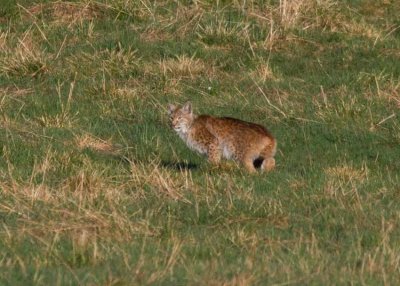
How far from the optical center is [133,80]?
616 inches

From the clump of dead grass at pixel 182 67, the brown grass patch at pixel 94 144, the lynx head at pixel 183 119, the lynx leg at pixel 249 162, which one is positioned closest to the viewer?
the lynx leg at pixel 249 162

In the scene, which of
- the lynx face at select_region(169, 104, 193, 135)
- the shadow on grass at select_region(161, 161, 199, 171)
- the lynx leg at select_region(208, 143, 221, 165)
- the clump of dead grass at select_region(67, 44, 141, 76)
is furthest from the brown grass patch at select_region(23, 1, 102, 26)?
the lynx leg at select_region(208, 143, 221, 165)

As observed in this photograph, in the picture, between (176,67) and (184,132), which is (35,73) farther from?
(184,132)

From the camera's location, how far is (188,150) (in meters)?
12.9

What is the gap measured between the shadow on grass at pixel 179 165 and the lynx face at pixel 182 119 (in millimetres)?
320

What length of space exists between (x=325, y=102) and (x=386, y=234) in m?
5.70

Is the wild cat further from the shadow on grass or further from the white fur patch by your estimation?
the shadow on grass

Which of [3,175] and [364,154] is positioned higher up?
[364,154]

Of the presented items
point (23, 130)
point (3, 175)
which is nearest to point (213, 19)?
point (23, 130)

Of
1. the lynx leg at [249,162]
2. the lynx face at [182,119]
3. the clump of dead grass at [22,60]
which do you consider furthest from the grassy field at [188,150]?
the lynx face at [182,119]

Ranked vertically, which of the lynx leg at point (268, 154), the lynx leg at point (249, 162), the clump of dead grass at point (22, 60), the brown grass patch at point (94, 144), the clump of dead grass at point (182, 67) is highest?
the lynx leg at point (268, 154)

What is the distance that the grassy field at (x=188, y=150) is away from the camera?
8.42 m

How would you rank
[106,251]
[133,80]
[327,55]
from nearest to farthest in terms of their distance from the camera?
[106,251] → [133,80] → [327,55]

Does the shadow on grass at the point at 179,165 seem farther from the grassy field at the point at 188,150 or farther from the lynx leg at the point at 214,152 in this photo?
the lynx leg at the point at 214,152
